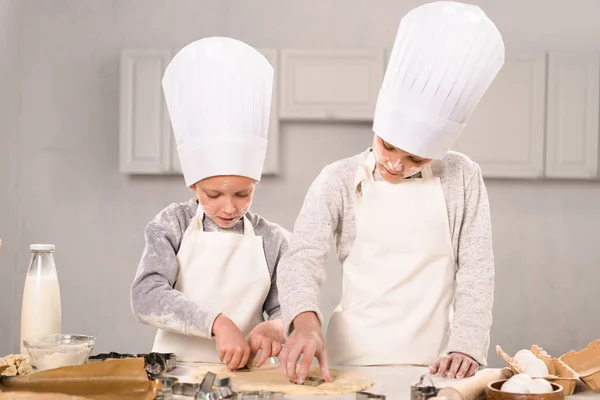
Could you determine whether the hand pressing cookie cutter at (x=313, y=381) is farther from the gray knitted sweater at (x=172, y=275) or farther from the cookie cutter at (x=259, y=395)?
the gray knitted sweater at (x=172, y=275)

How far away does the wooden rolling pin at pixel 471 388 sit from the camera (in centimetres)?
107

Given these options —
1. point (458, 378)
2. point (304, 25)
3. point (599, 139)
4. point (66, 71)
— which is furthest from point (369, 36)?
point (458, 378)

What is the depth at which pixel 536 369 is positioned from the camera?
1.20 meters

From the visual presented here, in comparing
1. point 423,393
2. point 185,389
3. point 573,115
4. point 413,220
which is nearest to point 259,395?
point 185,389

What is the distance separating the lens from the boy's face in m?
1.58

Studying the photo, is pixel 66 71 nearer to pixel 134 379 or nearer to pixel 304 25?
pixel 304 25

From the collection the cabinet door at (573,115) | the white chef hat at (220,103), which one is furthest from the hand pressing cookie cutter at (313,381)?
the cabinet door at (573,115)

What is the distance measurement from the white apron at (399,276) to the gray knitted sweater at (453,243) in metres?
0.03

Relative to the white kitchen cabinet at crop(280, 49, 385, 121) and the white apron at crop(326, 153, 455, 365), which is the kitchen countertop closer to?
the white apron at crop(326, 153, 455, 365)

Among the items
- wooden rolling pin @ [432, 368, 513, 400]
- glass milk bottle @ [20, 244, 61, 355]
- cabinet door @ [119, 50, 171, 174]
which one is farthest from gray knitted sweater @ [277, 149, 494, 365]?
cabinet door @ [119, 50, 171, 174]

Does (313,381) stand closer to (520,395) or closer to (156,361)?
(156,361)

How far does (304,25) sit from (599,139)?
1.39 m

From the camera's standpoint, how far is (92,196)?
3.36 meters

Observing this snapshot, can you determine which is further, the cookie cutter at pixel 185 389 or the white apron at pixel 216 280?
the white apron at pixel 216 280
